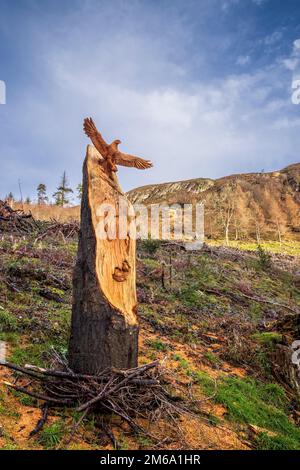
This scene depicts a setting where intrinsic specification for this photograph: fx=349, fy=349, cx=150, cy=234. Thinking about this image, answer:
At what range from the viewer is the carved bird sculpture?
3.79 m

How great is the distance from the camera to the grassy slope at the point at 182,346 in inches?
126

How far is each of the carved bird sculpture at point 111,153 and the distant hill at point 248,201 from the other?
146ft

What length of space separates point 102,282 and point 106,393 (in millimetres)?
1043

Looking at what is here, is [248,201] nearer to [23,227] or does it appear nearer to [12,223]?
[23,227]

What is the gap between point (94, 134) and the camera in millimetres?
3799

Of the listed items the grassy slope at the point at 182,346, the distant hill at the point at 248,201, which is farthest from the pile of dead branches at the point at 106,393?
the distant hill at the point at 248,201

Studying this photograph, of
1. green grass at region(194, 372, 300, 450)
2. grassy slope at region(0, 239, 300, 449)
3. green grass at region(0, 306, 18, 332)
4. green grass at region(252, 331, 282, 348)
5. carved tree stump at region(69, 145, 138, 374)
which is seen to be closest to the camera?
grassy slope at region(0, 239, 300, 449)

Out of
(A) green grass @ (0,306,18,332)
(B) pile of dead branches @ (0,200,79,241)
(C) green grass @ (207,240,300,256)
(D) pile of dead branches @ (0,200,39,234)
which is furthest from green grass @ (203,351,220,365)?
(C) green grass @ (207,240,300,256)

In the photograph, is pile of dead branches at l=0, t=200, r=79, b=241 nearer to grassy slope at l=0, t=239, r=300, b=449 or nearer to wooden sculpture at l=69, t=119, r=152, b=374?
grassy slope at l=0, t=239, r=300, b=449

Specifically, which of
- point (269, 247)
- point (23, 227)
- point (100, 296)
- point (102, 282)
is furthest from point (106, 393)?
point (269, 247)

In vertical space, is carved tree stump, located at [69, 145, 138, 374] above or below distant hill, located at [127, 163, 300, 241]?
below

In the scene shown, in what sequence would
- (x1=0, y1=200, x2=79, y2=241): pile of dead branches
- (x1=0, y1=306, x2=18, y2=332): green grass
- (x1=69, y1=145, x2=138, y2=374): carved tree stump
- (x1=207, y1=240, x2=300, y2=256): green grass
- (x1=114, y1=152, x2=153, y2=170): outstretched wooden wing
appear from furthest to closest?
(x1=207, y1=240, x2=300, y2=256): green grass
(x1=0, y1=200, x2=79, y2=241): pile of dead branches
(x1=0, y1=306, x2=18, y2=332): green grass
(x1=114, y1=152, x2=153, y2=170): outstretched wooden wing
(x1=69, y1=145, x2=138, y2=374): carved tree stump

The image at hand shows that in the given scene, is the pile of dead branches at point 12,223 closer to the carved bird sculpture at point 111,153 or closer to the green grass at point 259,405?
the carved bird sculpture at point 111,153
